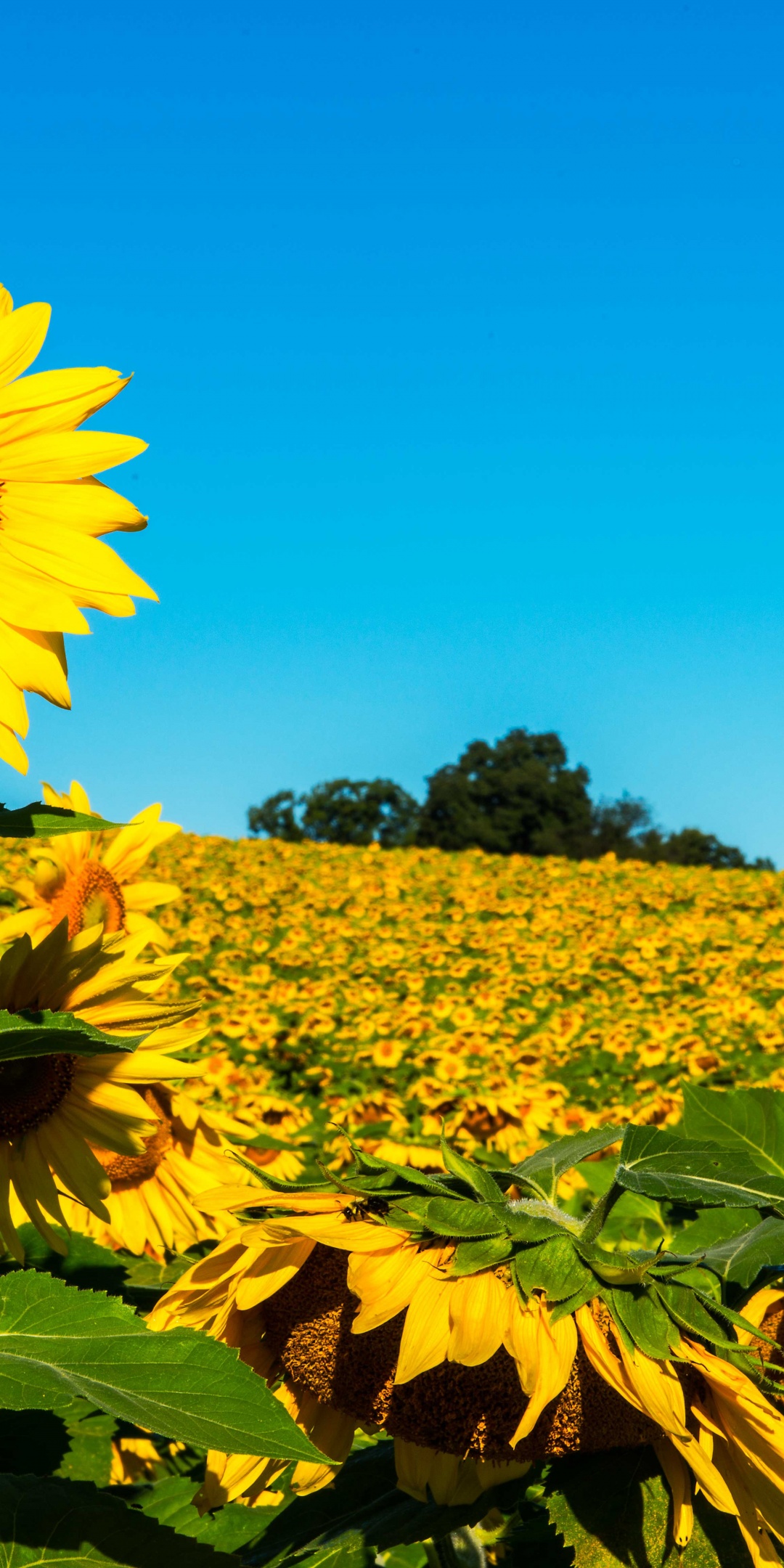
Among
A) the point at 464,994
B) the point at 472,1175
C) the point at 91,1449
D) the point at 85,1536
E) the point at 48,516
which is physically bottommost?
the point at 91,1449

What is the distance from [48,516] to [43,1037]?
0.44m

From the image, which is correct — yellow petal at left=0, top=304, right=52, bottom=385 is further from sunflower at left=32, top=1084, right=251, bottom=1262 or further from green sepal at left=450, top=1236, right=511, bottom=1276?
sunflower at left=32, top=1084, right=251, bottom=1262

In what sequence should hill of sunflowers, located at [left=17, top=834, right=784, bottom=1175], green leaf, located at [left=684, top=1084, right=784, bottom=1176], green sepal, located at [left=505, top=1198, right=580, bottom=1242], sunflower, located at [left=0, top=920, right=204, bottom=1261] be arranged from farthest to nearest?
hill of sunflowers, located at [left=17, top=834, right=784, bottom=1175]
sunflower, located at [left=0, top=920, right=204, bottom=1261]
green leaf, located at [left=684, top=1084, right=784, bottom=1176]
green sepal, located at [left=505, top=1198, right=580, bottom=1242]

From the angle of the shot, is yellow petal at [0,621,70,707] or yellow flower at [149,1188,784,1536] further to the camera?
yellow petal at [0,621,70,707]

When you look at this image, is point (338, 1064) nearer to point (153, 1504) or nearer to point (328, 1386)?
point (153, 1504)

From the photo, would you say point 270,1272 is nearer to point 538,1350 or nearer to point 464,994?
point 538,1350

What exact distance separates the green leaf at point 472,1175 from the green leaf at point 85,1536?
30 cm

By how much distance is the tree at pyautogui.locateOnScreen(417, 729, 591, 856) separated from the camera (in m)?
39.3

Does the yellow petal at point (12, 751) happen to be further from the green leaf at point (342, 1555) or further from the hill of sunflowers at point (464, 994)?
the hill of sunflowers at point (464, 994)

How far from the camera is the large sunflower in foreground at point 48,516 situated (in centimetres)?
103

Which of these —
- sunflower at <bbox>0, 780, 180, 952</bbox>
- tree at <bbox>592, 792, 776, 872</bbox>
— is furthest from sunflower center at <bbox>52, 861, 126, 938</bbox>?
tree at <bbox>592, 792, 776, 872</bbox>

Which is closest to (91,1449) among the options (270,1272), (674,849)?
(270,1272)

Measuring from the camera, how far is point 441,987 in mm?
9383

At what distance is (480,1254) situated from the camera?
0.86 meters
